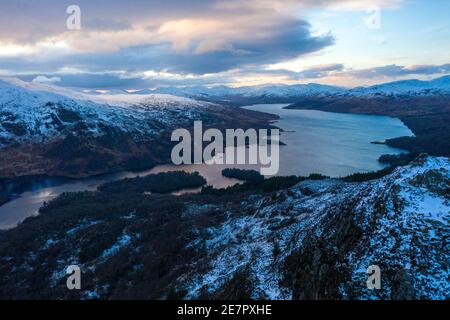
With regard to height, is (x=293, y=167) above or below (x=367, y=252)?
below

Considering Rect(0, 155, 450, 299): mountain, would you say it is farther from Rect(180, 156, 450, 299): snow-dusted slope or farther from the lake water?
the lake water

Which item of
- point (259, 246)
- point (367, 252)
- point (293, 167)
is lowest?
point (293, 167)

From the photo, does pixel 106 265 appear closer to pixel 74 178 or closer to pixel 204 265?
pixel 204 265

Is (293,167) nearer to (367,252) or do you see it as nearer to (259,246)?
(259,246)

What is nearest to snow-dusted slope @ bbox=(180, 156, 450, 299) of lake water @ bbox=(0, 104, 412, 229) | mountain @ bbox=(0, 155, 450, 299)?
mountain @ bbox=(0, 155, 450, 299)

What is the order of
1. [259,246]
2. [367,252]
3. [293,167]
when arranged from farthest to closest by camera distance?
1. [293,167]
2. [259,246]
3. [367,252]

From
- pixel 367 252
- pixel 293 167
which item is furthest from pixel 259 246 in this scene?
pixel 293 167
